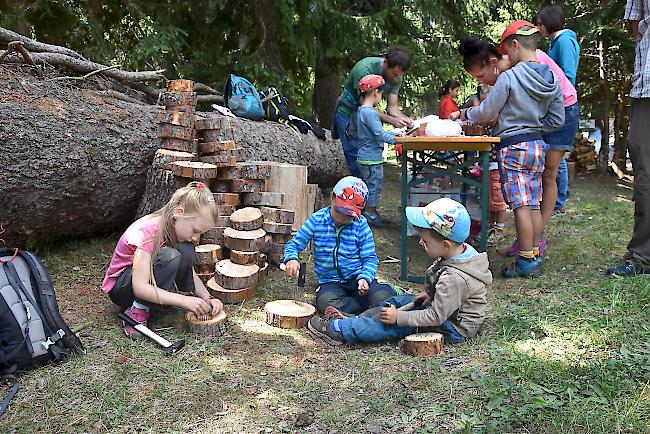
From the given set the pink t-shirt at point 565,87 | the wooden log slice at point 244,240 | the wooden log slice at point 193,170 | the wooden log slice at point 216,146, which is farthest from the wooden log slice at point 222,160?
the pink t-shirt at point 565,87

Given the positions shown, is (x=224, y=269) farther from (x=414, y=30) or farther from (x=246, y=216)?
(x=414, y=30)

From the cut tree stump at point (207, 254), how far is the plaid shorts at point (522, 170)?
2.20 metres

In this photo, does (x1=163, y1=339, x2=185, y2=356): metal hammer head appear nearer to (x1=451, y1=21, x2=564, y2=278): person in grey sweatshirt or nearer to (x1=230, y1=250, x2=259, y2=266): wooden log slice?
(x1=230, y1=250, x2=259, y2=266): wooden log slice

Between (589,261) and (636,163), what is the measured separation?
0.98m

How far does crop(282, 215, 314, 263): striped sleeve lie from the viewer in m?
3.71

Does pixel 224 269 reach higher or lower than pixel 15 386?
higher

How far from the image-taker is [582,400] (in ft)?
8.20

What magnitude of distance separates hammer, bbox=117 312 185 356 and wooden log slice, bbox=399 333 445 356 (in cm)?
125

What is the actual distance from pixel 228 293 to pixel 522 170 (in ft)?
7.60

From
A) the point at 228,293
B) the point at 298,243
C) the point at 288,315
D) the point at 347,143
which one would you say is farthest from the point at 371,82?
the point at 288,315

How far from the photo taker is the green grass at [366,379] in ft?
8.20

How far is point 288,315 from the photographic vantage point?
3617mm

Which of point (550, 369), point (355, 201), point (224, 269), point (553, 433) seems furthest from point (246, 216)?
point (553, 433)

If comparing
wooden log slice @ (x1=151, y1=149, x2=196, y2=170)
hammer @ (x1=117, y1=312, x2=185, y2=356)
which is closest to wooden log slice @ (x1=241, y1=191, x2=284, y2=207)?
wooden log slice @ (x1=151, y1=149, x2=196, y2=170)
